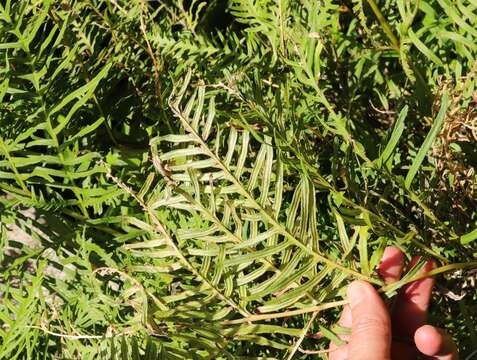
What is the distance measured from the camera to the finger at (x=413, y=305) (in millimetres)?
537

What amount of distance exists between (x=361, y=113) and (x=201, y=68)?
0.21 metres

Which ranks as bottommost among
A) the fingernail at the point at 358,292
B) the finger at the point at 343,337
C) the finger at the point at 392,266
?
the finger at the point at 343,337

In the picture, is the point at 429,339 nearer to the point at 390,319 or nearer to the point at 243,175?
the point at 390,319

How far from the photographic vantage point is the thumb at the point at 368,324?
497mm

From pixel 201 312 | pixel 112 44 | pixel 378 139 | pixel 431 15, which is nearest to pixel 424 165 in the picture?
pixel 378 139

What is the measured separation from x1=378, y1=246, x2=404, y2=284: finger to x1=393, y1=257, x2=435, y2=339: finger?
0.06 ft

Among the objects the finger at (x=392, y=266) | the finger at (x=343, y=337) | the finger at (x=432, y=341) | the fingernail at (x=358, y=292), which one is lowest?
the finger at (x=343, y=337)

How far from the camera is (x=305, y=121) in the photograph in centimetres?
65

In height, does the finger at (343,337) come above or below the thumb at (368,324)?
below

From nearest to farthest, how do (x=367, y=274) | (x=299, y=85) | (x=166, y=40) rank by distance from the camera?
1. (x=367, y=274)
2. (x=299, y=85)
3. (x=166, y=40)

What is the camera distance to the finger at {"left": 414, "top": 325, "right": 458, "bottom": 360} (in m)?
0.52

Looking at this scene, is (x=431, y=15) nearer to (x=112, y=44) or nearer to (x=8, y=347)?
(x=112, y=44)

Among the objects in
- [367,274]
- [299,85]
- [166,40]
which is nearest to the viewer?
[367,274]

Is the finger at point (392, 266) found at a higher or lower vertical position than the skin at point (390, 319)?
higher
